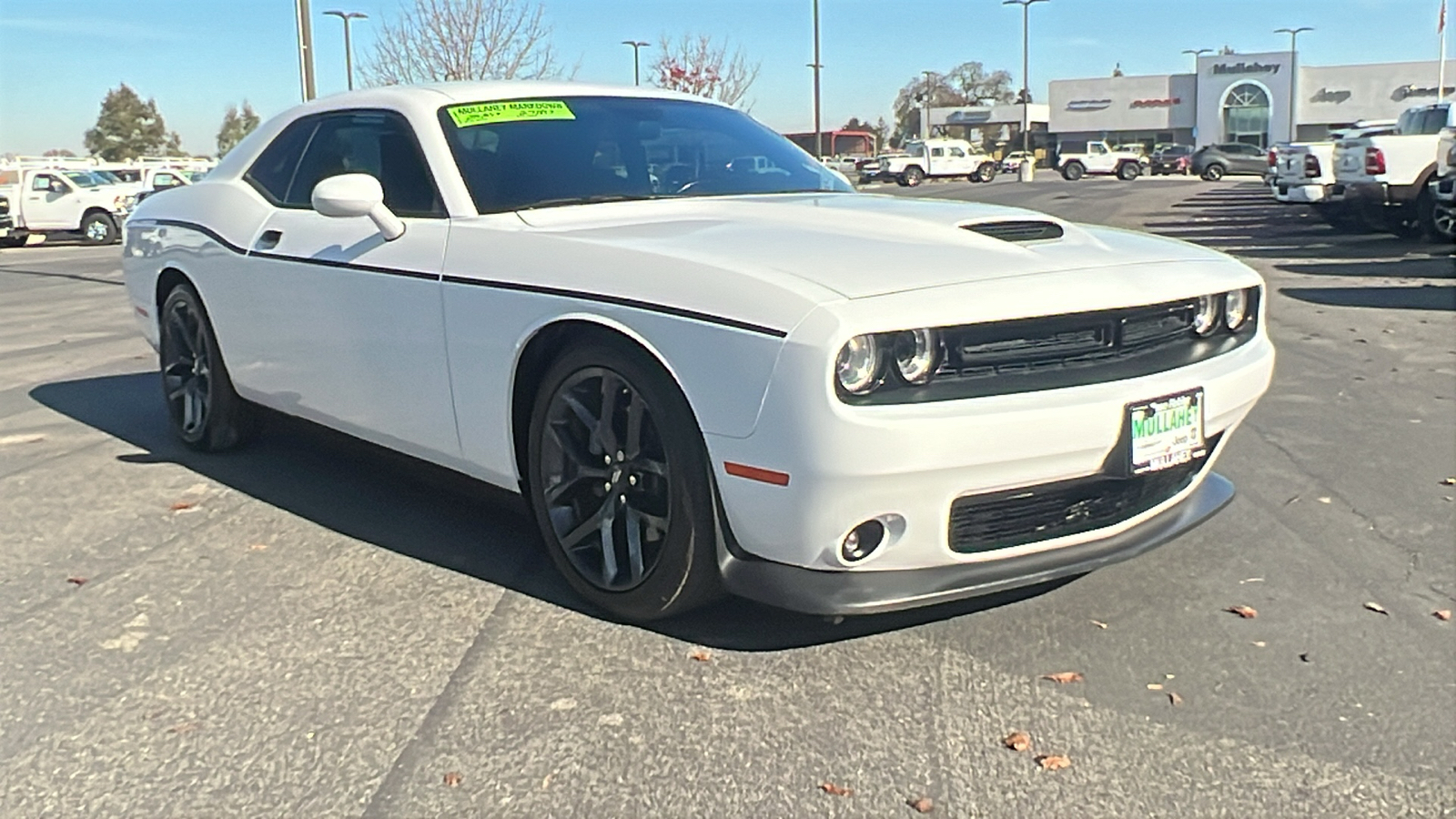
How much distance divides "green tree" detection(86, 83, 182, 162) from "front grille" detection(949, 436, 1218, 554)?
99539mm

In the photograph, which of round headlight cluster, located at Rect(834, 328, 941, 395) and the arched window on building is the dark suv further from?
round headlight cluster, located at Rect(834, 328, 941, 395)

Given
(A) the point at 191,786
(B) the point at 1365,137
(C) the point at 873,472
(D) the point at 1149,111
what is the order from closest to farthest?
(A) the point at 191,786, (C) the point at 873,472, (B) the point at 1365,137, (D) the point at 1149,111

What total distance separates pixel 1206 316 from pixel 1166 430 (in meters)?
0.49

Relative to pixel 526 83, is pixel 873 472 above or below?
below

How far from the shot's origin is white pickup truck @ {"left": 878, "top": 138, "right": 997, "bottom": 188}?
→ 55.0 m

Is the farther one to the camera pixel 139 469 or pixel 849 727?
pixel 139 469

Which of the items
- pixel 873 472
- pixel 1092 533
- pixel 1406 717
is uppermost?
pixel 873 472

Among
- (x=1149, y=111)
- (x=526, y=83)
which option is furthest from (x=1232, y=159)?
(x=526, y=83)

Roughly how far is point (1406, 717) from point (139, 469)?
15.1 ft

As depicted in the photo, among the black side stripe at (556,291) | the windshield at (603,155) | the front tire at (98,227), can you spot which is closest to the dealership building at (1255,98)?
the front tire at (98,227)

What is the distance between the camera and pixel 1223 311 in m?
3.62

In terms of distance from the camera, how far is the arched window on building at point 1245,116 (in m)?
76.2

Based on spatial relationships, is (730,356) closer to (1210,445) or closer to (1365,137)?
(1210,445)

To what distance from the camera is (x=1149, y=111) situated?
81.4 meters
